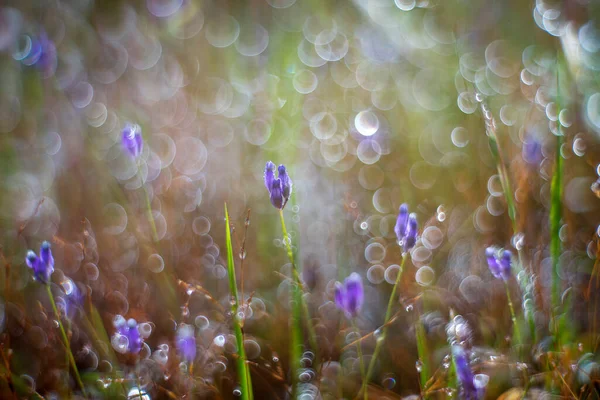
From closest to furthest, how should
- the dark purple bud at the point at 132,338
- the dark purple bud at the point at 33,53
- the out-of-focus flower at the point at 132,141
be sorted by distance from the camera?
the dark purple bud at the point at 132,338 → the out-of-focus flower at the point at 132,141 → the dark purple bud at the point at 33,53

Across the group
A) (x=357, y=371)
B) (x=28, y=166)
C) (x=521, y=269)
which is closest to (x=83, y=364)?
(x=357, y=371)

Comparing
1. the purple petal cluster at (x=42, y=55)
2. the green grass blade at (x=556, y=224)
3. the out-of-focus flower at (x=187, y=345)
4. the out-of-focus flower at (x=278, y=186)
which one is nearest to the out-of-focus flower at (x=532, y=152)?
the green grass blade at (x=556, y=224)

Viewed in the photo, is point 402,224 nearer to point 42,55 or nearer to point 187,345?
point 187,345

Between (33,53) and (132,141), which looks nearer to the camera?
(132,141)

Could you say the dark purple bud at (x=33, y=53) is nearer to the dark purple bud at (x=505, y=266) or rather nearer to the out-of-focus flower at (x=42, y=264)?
the out-of-focus flower at (x=42, y=264)

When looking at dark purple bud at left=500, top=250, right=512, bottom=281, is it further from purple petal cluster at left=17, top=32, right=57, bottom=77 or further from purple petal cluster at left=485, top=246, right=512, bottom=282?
purple petal cluster at left=17, top=32, right=57, bottom=77

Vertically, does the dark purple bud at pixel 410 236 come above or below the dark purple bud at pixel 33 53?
above

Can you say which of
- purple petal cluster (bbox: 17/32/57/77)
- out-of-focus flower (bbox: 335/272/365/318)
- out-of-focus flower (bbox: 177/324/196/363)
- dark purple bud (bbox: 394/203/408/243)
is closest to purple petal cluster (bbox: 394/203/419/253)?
dark purple bud (bbox: 394/203/408/243)

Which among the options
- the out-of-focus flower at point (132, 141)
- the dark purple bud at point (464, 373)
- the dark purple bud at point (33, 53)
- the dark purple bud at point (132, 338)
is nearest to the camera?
the dark purple bud at point (464, 373)

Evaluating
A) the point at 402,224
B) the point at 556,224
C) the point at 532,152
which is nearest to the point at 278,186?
the point at 402,224
